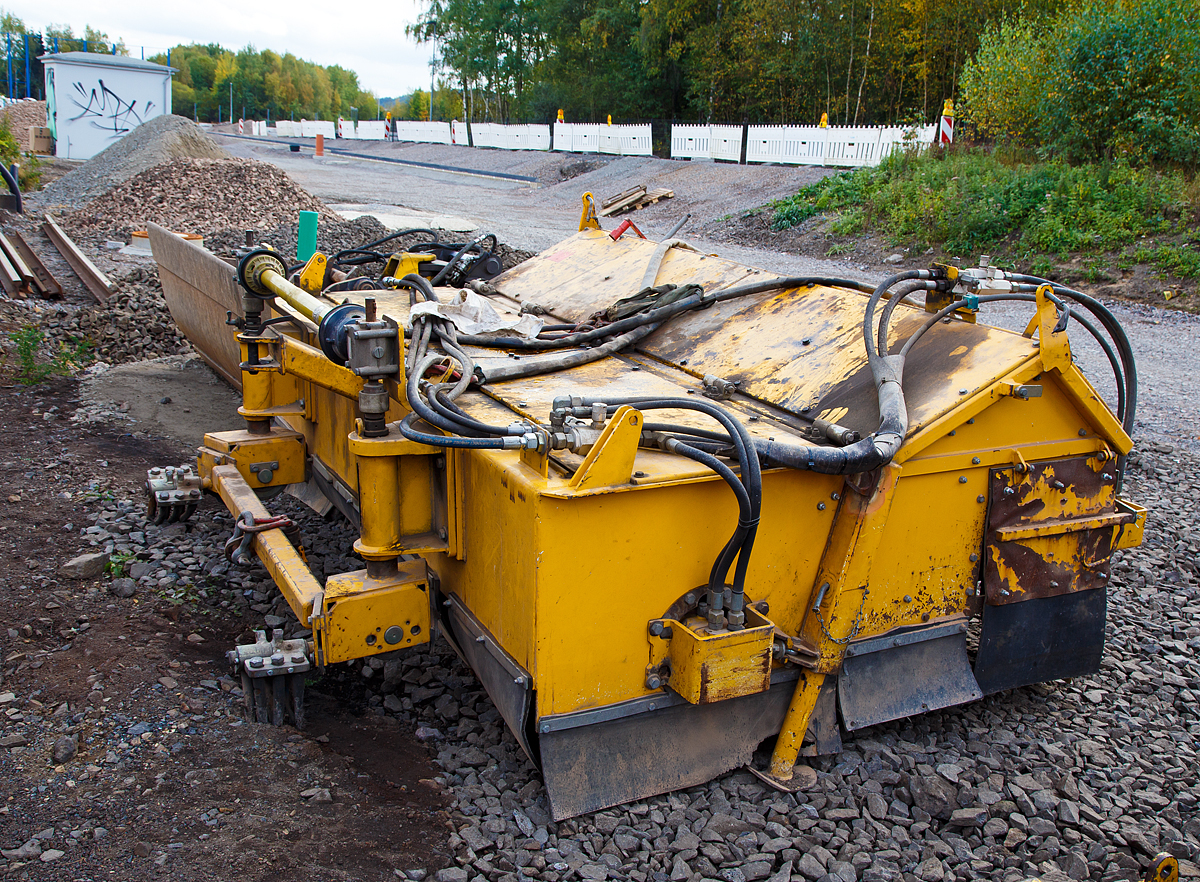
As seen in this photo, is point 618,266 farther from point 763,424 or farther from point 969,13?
point 969,13

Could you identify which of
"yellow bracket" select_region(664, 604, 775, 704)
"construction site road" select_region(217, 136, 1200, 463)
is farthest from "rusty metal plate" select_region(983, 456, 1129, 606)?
"construction site road" select_region(217, 136, 1200, 463)

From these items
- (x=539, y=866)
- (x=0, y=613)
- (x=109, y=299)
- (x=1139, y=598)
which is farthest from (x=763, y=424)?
Answer: (x=109, y=299)

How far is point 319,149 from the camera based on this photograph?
37.3 metres

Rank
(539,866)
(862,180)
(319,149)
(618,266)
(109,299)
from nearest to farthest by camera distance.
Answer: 1. (539,866)
2. (618,266)
3. (109,299)
4. (862,180)
5. (319,149)

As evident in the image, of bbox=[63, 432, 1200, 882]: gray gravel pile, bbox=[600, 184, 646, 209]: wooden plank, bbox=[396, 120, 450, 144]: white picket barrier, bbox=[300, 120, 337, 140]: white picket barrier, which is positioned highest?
bbox=[300, 120, 337, 140]: white picket barrier

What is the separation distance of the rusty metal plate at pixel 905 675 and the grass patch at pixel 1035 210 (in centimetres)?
1026

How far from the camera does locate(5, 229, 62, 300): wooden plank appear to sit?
9672 mm

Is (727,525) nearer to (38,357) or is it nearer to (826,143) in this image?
(38,357)

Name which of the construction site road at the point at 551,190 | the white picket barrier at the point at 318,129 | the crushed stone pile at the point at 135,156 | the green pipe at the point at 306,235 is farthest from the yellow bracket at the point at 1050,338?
the white picket barrier at the point at 318,129

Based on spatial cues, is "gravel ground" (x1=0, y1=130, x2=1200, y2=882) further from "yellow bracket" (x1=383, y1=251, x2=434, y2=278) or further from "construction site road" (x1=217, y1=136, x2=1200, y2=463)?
"construction site road" (x1=217, y1=136, x2=1200, y2=463)

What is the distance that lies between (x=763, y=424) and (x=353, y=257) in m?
3.41

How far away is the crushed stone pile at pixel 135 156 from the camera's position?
1773cm

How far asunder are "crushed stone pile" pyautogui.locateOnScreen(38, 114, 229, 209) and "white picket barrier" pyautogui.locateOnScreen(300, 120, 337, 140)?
119 ft

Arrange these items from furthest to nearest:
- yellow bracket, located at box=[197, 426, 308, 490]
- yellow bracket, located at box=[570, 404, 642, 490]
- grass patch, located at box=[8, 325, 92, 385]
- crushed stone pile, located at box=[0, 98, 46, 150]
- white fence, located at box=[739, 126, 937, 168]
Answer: crushed stone pile, located at box=[0, 98, 46, 150] → white fence, located at box=[739, 126, 937, 168] → grass patch, located at box=[8, 325, 92, 385] → yellow bracket, located at box=[197, 426, 308, 490] → yellow bracket, located at box=[570, 404, 642, 490]
